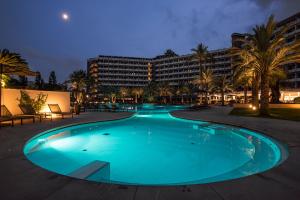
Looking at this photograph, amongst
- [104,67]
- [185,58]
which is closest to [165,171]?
[185,58]

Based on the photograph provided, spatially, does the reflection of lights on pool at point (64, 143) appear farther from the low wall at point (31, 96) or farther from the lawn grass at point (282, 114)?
the lawn grass at point (282, 114)

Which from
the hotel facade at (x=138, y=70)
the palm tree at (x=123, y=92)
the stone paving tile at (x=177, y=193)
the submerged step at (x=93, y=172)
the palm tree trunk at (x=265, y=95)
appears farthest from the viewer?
the hotel facade at (x=138, y=70)

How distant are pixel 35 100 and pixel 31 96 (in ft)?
1.50

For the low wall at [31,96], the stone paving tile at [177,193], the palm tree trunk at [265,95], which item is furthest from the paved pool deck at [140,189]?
the palm tree trunk at [265,95]

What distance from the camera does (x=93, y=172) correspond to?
156 inches

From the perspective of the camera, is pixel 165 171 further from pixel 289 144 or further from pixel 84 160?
pixel 289 144

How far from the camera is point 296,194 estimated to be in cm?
304

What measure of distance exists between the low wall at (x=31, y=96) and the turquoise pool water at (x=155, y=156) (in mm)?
6698

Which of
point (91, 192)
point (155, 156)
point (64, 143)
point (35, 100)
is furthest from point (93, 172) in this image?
point (35, 100)

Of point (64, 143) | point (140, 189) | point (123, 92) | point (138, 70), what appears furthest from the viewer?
point (138, 70)

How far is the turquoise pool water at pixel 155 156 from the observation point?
5.19 m

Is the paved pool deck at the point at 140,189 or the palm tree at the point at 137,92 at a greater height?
the palm tree at the point at 137,92

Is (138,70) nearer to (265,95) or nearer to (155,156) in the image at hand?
(265,95)

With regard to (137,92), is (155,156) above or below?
below
